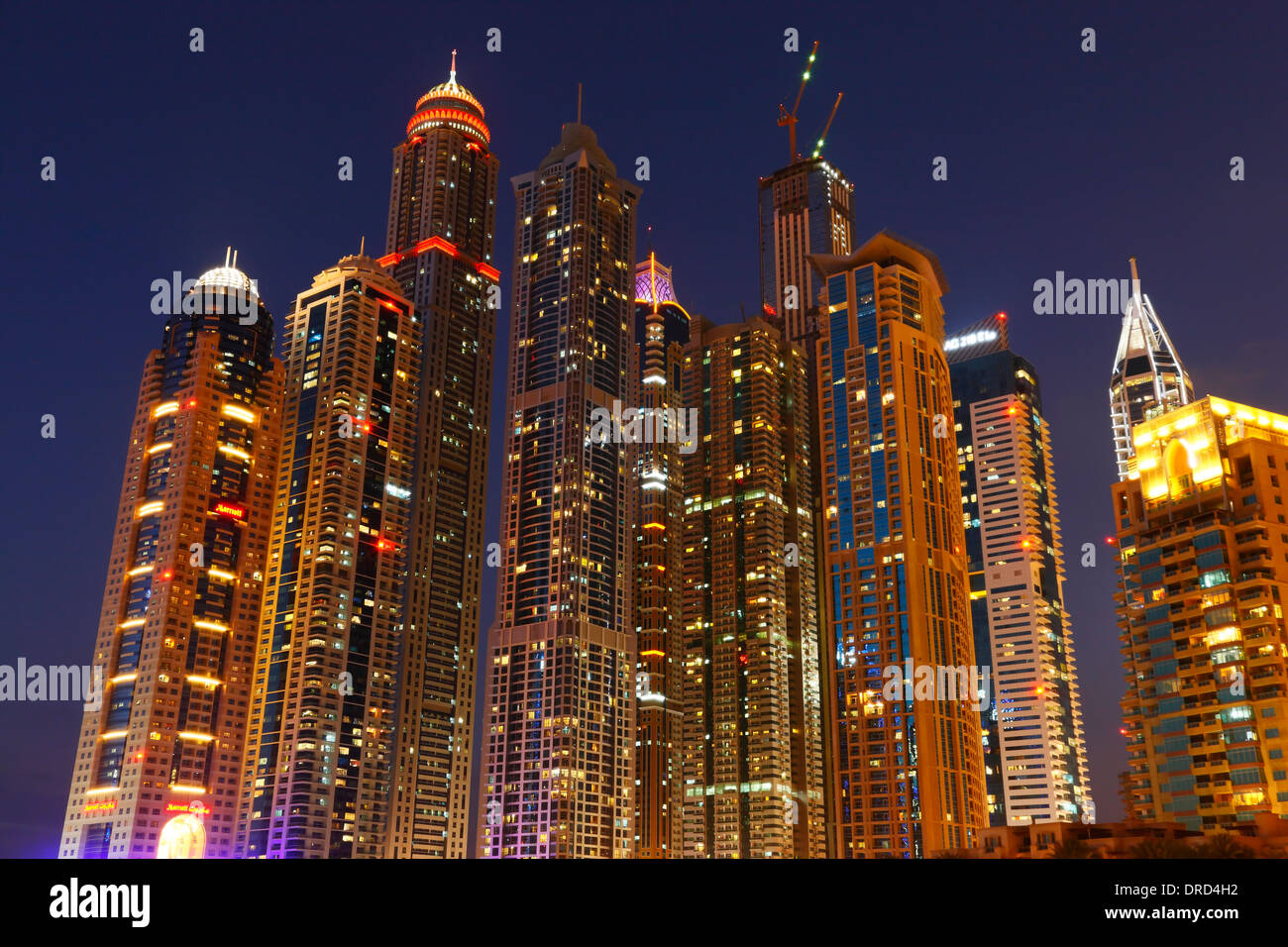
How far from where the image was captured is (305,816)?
191m

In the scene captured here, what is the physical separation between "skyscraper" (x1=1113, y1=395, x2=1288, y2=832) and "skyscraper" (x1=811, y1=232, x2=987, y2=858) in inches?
1303

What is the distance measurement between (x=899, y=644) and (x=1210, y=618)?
5761 cm

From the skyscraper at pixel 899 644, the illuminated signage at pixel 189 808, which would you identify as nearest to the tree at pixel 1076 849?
the skyscraper at pixel 899 644

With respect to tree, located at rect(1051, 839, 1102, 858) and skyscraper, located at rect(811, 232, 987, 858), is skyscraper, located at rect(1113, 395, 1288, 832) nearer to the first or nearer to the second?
tree, located at rect(1051, 839, 1102, 858)

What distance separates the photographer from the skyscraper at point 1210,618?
12281cm

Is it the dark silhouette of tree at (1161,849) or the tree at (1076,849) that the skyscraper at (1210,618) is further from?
the dark silhouette of tree at (1161,849)

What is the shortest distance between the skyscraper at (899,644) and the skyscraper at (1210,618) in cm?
3310

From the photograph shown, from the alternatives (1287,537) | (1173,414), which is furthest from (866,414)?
(1287,537)

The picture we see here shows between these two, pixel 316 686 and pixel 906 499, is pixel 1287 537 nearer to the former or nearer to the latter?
pixel 906 499

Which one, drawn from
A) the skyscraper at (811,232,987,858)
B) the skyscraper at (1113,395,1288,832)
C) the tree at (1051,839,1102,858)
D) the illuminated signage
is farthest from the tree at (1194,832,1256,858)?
the illuminated signage

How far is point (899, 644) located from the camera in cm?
18175

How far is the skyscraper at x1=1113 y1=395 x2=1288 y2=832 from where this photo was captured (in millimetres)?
122812
